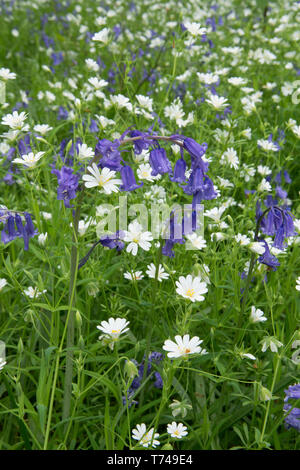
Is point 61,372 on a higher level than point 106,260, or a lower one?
lower

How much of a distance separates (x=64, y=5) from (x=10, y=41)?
5.11 feet

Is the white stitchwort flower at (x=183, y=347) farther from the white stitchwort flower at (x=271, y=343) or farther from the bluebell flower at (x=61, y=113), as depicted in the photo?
the bluebell flower at (x=61, y=113)

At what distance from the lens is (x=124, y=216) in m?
2.25

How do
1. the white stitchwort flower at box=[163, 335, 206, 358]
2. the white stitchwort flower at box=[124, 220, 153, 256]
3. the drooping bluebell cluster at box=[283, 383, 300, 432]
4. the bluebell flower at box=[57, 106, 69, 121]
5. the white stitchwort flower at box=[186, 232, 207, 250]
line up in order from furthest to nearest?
1. the bluebell flower at box=[57, 106, 69, 121]
2. the white stitchwort flower at box=[186, 232, 207, 250]
3. the white stitchwort flower at box=[124, 220, 153, 256]
4. the drooping bluebell cluster at box=[283, 383, 300, 432]
5. the white stitchwort flower at box=[163, 335, 206, 358]

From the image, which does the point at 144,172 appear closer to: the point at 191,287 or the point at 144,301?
the point at 144,301

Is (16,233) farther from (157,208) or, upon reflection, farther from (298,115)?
(298,115)

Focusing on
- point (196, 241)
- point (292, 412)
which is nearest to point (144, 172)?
point (196, 241)

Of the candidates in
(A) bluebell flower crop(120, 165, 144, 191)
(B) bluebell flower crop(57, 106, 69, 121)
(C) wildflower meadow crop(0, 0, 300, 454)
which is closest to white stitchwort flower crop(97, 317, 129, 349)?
(C) wildflower meadow crop(0, 0, 300, 454)

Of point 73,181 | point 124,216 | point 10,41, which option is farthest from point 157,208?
point 10,41

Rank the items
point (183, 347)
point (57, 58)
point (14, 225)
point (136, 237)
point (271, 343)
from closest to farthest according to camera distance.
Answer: point (183, 347)
point (271, 343)
point (14, 225)
point (136, 237)
point (57, 58)

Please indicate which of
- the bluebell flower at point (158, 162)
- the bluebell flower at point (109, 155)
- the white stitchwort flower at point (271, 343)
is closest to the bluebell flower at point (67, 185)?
the bluebell flower at point (109, 155)

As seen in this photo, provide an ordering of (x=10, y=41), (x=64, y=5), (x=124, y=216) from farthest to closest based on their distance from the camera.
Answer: (x=64, y=5), (x=10, y=41), (x=124, y=216)

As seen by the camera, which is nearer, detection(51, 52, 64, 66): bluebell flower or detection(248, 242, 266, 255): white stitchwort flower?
detection(248, 242, 266, 255): white stitchwort flower

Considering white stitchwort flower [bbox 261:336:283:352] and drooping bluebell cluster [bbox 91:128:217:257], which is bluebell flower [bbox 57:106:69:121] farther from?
→ white stitchwort flower [bbox 261:336:283:352]
